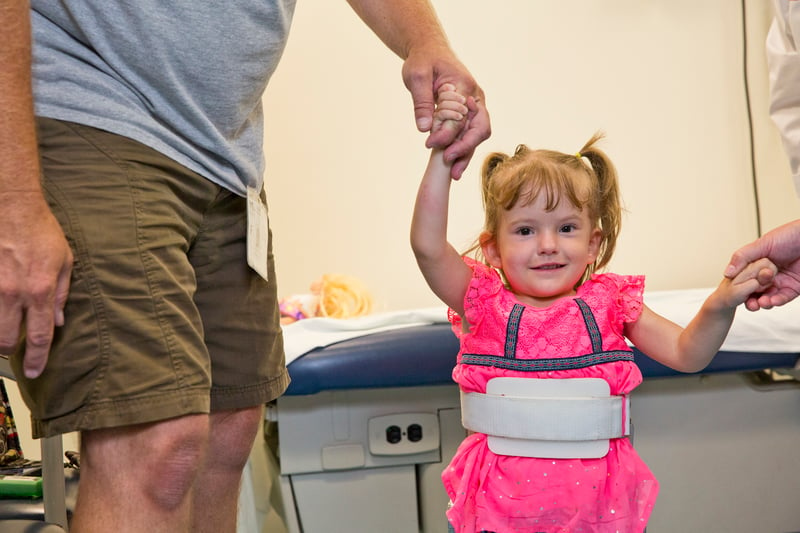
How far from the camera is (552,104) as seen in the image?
9.86ft

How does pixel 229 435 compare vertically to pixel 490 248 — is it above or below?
below

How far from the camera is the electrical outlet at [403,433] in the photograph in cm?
215

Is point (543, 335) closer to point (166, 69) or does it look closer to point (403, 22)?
point (403, 22)

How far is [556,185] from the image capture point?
63.7 inches

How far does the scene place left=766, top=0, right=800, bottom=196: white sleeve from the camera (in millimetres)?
1975

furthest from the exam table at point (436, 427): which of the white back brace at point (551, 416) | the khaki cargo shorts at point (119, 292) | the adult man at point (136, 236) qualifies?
the khaki cargo shorts at point (119, 292)

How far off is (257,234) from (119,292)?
0.37m

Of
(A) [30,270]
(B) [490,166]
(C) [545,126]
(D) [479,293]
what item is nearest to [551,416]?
(D) [479,293]

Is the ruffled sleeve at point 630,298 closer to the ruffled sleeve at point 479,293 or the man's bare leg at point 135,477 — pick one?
the ruffled sleeve at point 479,293

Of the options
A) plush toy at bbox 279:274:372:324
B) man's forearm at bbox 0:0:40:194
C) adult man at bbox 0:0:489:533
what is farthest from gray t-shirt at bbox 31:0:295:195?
plush toy at bbox 279:274:372:324

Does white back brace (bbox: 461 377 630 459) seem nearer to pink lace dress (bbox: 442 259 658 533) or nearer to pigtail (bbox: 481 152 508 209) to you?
pink lace dress (bbox: 442 259 658 533)

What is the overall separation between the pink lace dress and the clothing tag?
0.45 m

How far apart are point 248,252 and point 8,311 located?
0.43 meters

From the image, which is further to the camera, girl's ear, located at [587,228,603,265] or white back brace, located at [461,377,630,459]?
girl's ear, located at [587,228,603,265]
